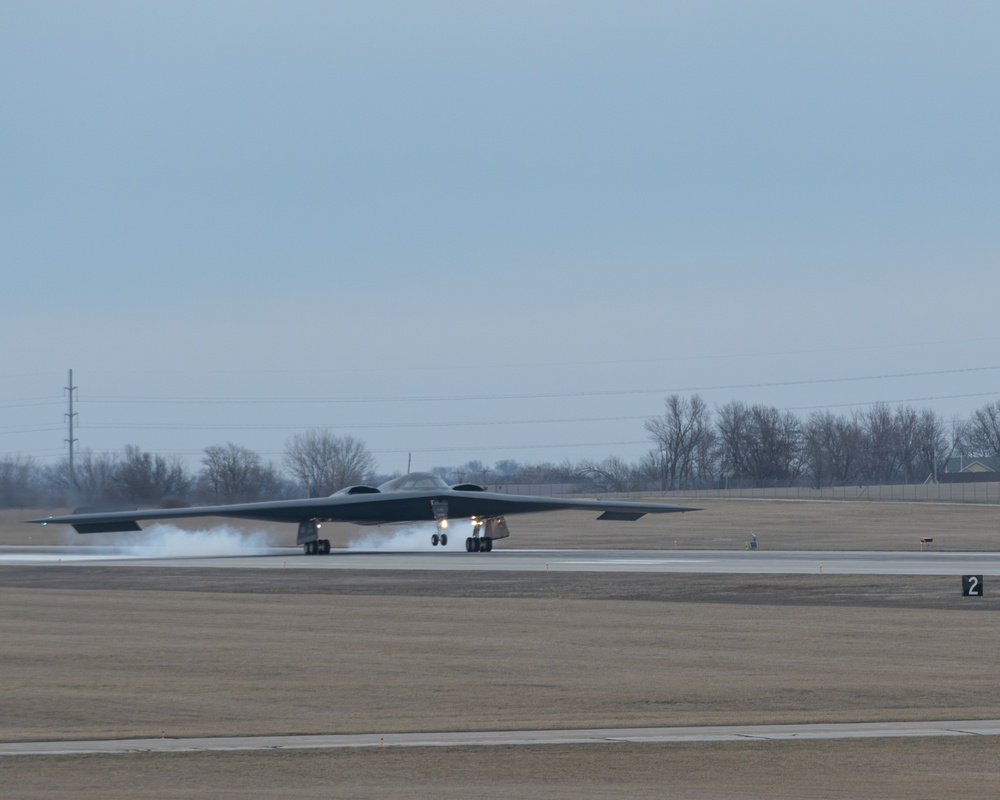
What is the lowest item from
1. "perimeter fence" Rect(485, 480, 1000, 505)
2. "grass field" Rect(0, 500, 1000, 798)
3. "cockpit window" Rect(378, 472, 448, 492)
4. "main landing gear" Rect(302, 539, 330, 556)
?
"grass field" Rect(0, 500, 1000, 798)

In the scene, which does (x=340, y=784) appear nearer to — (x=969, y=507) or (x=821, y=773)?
(x=821, y=773)

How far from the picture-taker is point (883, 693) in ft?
58.9

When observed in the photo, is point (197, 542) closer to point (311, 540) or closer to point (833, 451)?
point (311, 540)

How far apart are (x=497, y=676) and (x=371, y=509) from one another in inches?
1399

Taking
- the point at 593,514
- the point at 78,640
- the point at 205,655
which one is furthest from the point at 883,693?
the point at 593,514

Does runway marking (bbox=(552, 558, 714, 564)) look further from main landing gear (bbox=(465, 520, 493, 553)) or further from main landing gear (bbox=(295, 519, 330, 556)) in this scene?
main landing gear (bbox=(295, 519, 330, 556))

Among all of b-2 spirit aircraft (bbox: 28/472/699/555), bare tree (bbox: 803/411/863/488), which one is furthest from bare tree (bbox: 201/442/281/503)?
bare tree (bbox: 803/411/863/488)

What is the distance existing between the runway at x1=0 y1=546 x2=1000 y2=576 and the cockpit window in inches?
105

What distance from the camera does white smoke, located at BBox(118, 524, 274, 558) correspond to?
5816cm

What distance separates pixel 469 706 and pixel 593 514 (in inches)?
3034

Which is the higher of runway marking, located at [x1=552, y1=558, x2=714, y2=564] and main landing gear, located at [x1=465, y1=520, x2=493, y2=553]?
main landing gear, located at [x1=465, y1=520, x2=493, y2=553]

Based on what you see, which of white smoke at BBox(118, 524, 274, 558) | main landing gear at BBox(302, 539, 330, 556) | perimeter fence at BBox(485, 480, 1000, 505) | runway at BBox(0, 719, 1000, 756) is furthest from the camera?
perimeter fence at BBox(485, 480, 1000, 505)

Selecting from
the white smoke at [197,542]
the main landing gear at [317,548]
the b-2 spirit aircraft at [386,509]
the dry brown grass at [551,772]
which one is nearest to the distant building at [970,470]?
the b-2 spirit aircraft at [386,509]

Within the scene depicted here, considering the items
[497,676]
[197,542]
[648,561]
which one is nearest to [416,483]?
[197,542]
